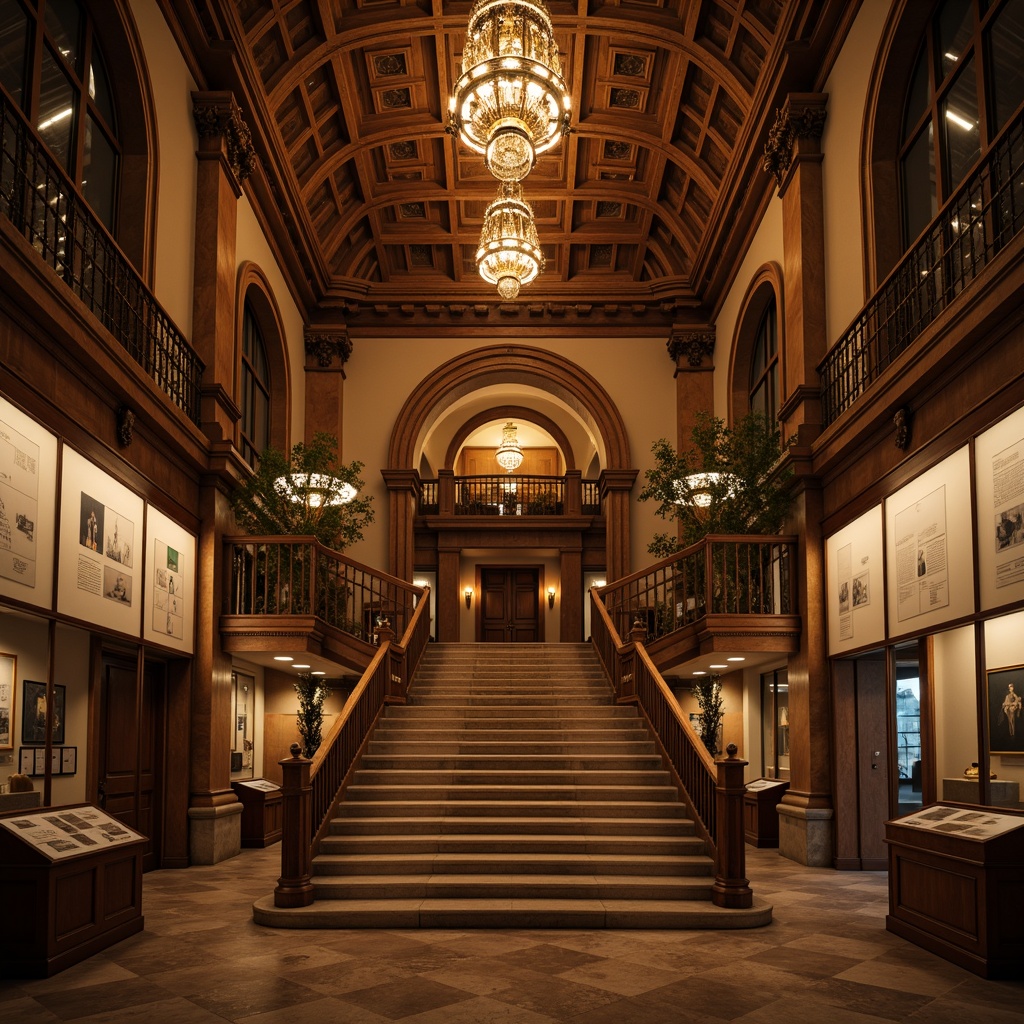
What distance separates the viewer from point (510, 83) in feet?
30.3

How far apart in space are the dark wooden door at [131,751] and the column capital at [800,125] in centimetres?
959

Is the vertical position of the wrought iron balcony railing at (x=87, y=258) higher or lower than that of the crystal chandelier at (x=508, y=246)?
lower

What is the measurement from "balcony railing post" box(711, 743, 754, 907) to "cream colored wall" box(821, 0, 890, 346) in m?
5.37

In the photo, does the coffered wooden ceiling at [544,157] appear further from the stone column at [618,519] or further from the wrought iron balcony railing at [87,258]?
the wrought iron balcony railing at [87,258]

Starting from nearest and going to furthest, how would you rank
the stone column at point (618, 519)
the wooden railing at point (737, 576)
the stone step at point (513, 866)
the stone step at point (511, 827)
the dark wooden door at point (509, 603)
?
the stone step at point (513, 866), the stone step at point (511, 827), the wooden railing at point (737, 576), the stone column at point (618, 519), the dark wooden door at point (509, 603)

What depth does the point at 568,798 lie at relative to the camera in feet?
34.5

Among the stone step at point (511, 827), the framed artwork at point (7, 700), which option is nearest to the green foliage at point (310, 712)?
the stone step at point (511, 827)

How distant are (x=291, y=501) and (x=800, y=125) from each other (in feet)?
25.6

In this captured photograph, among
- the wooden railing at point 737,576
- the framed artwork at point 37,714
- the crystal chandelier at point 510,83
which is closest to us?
the framed artwork at point 37,714

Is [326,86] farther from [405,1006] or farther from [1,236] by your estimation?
[405,1006]

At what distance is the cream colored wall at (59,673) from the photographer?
720cm

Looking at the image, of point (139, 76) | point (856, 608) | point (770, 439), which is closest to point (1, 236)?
point (139, 76)

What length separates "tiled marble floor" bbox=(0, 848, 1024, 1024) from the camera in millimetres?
5652

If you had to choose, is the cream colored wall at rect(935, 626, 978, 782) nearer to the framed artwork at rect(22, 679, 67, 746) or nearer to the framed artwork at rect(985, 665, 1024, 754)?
the framed artwork at rect(985, 665, 1024, 754)
